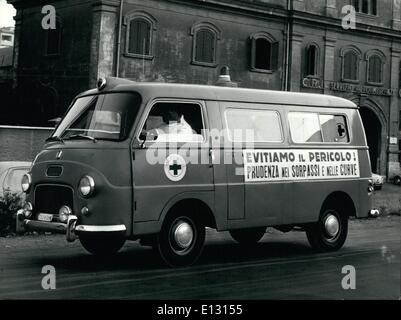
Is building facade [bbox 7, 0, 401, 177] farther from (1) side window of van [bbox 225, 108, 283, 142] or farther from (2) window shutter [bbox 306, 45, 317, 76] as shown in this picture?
(1) side window of van [bbox 225, 108, 283, 142]

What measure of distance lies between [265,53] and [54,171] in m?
25.2

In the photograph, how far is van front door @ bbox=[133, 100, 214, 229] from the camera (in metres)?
8.98

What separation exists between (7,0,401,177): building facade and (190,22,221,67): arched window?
5 centimetres

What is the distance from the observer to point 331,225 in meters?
11.4

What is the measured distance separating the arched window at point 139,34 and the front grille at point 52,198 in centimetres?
1974

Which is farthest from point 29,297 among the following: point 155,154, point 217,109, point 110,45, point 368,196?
point 110,45

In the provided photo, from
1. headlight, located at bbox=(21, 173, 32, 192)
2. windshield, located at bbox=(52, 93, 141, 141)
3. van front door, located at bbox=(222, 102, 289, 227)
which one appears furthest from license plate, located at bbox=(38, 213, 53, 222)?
van front door, located at bbox=(222, 102, 289, 227)

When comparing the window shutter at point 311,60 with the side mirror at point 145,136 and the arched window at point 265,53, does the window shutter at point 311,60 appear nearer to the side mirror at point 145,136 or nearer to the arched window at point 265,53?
the arched window at point 265,53

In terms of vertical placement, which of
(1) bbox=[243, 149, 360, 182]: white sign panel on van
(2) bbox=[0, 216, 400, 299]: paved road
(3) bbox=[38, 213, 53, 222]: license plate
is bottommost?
(2) bbox=[0, 216, 400, 299]: paved road

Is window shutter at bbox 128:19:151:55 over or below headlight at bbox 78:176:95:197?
over

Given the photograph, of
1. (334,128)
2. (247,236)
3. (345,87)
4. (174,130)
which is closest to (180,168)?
(174,130)

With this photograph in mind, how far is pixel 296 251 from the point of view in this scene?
11.4m

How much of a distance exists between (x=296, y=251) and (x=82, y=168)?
431 cm
